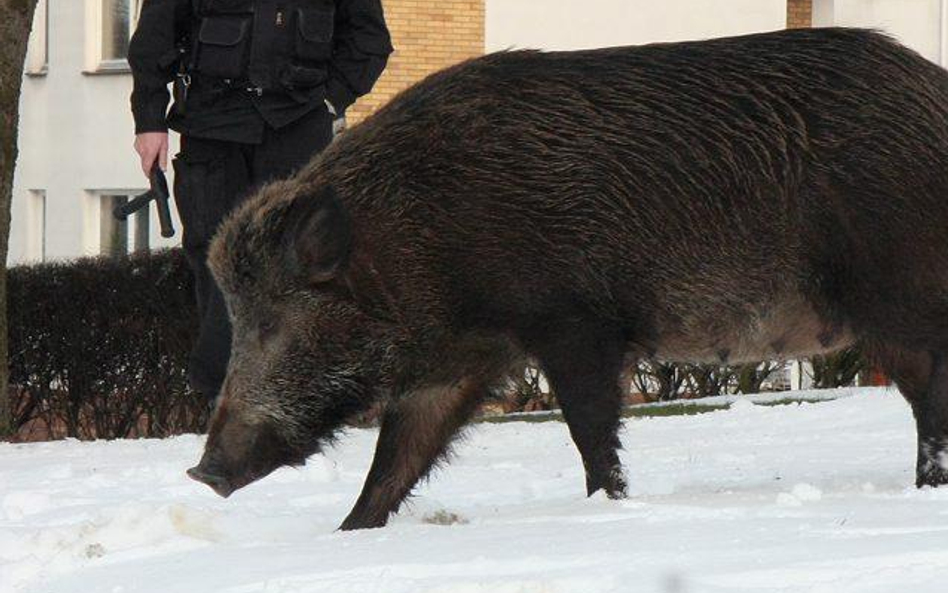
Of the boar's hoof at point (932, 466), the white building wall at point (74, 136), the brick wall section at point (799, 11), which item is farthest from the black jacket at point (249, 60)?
the brick wall section at point (799, 11)

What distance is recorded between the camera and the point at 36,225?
30438 mm

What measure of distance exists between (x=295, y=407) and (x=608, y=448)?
3.29 feet

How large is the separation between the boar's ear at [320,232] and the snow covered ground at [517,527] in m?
0.84

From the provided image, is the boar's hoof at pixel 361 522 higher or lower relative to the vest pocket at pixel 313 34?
lower

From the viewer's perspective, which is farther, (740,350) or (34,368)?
(34,368)

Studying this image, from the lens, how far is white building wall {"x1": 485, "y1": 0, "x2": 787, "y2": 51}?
90.8 feet

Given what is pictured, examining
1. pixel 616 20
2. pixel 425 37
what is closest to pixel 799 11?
pixel 616 20

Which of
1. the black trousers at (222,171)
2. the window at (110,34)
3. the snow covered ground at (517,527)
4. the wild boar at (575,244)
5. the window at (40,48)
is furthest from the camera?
the window at (40,48)

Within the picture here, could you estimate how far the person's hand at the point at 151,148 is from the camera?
28.1 ft

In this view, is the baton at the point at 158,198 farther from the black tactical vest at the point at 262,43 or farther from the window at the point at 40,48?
the window at the point at 40,48

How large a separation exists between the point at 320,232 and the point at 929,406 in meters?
2.09

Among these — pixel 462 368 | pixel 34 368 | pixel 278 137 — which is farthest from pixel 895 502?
pixel 34 368

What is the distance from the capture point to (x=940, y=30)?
2648 centimetres

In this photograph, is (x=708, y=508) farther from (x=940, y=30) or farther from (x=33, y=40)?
(x=33, y=40)
